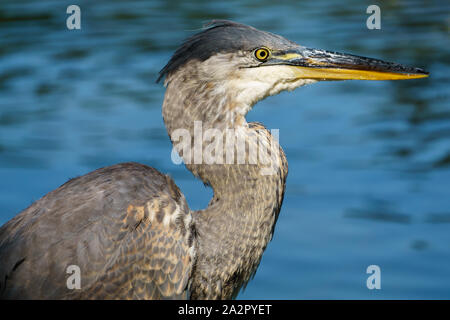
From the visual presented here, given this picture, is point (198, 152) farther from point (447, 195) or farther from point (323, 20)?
point (323, 20)

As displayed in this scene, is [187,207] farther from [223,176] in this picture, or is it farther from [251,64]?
[251,64]

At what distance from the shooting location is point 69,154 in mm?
9859

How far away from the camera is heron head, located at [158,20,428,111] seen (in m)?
4.54

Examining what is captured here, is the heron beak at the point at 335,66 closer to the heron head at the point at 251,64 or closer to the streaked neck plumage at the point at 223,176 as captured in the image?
the heron head at the point at 251,64

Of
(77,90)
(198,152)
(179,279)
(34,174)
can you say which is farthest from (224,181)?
(77,90)

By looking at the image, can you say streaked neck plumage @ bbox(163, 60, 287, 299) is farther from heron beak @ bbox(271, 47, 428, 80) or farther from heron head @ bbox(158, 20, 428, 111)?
heron beak @ bbox(271, 47, 428, 80)

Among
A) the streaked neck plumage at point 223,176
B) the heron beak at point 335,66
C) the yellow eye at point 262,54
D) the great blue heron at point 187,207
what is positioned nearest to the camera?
the great blue heron at point 187,207

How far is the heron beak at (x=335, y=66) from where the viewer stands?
15.6 feet

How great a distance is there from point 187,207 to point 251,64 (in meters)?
0.89

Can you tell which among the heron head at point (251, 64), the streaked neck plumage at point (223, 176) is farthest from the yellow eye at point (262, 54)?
the streaked neck plumage at point (223, 176)

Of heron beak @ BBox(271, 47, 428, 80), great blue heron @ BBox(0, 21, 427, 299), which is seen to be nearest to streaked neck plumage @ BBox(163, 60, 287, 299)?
great blue heron @ BBox(0, 21, 427, 299)

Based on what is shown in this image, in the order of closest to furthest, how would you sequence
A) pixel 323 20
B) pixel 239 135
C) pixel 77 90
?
pixel 239 135
pixel 77 90
pixel 323 20

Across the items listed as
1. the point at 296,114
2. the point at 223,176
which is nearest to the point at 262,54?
the point at 223,176

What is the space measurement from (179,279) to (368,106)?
6.97m
